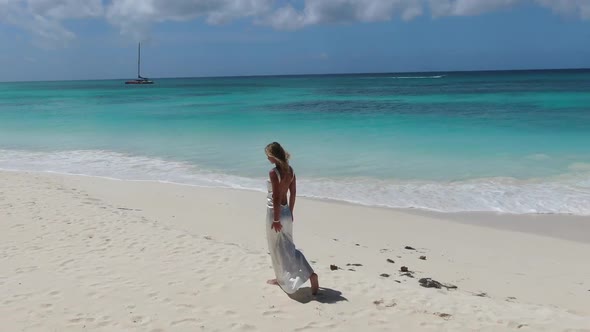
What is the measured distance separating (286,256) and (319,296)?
22.8 inches

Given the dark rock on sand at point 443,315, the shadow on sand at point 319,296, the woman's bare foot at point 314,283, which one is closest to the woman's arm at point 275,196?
the woman's bare foot at point 314,283

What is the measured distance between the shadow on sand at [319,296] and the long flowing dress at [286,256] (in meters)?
0.13

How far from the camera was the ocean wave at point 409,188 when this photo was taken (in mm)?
10859

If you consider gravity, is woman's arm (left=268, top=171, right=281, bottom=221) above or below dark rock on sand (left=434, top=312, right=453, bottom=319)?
above

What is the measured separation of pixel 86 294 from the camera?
547 cm

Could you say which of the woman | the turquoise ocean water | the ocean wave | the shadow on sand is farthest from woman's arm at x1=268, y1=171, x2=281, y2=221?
the turquoise ocean water

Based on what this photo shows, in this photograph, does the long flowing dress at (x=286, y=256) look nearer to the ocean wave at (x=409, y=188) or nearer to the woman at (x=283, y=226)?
the woman at (x=283, y=226)

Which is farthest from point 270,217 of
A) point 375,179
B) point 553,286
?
point 375,179

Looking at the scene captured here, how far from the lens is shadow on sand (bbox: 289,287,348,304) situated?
554 centimetres

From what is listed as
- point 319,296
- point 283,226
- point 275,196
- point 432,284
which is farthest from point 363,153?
point 275,196

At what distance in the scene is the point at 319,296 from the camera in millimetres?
5645

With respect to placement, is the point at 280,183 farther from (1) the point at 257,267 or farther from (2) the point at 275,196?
(1) the point at 257,267

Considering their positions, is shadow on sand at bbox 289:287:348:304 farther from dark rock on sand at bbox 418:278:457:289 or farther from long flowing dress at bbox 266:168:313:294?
dark rock on sand at bbox 418:278:457:289

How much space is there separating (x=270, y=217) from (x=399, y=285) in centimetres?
188
